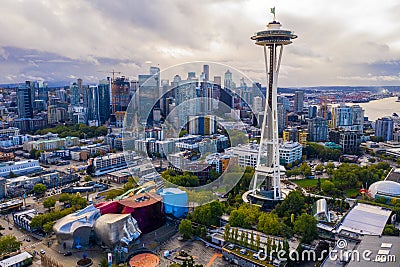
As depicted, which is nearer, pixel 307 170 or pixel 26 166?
pixel 307 170

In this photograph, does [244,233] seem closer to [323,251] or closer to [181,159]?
[323,251]

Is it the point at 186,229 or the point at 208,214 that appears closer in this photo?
the point at 186,229

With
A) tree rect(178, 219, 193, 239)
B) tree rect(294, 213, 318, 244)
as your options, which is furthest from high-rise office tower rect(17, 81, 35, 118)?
tree rect(294, 213, 318, 244)

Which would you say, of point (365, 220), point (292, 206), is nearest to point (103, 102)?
point (292, 206)

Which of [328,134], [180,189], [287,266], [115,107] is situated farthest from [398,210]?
[115,107]

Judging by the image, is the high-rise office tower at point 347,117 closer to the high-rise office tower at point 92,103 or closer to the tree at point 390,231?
the tree at point 390,231

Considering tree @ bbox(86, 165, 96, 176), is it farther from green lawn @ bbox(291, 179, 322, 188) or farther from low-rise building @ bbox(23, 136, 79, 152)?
green lawn @ bbox(291, 179, 322, 188)

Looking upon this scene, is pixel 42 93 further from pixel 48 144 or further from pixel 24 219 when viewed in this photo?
pixel 24 219
